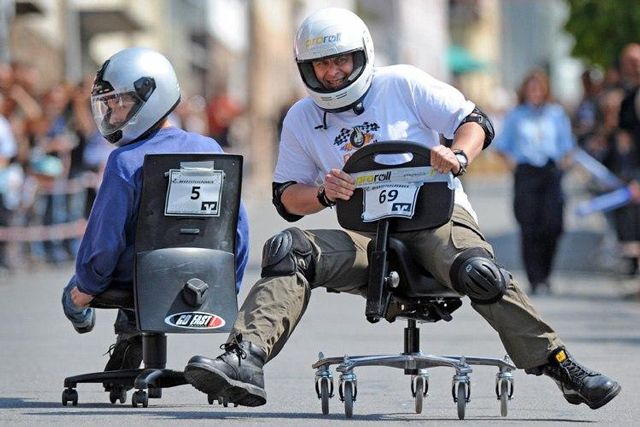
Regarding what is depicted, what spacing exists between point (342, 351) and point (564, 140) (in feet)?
20.1

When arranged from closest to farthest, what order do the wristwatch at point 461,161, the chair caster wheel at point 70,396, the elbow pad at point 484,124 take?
the wristwatch at point 461,161 → the elbow pad at point 484,124 → the chair caster wheel at point 70,396

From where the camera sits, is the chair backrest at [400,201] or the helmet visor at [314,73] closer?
the chair backrest at [400,201]

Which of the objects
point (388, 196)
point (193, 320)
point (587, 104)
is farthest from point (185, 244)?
point (587, 104)

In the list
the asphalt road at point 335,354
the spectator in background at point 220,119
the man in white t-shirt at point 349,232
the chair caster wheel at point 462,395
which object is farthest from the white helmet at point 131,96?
the spectator in background at point 220,119

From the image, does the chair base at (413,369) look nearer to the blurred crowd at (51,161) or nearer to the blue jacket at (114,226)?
the blue jacket at (114,226)

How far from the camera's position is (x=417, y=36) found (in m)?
67.6

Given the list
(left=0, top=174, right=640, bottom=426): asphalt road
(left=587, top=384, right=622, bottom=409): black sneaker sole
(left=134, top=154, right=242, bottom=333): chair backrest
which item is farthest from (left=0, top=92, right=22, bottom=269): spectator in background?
(left=587, top=384, right=622, bottom=409): black sneaker sole

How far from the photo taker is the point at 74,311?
336 inches

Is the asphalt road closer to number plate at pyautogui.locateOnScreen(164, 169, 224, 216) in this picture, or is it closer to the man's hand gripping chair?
the man's hand gripping chair

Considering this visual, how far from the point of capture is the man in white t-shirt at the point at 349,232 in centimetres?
759

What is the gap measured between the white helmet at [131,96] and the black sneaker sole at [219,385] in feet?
4.78

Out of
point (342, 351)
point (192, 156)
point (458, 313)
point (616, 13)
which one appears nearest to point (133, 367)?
point (192, 156)

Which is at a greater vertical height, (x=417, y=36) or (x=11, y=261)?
(x=417, y=36)

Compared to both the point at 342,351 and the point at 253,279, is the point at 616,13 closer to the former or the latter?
the point at 253,279
